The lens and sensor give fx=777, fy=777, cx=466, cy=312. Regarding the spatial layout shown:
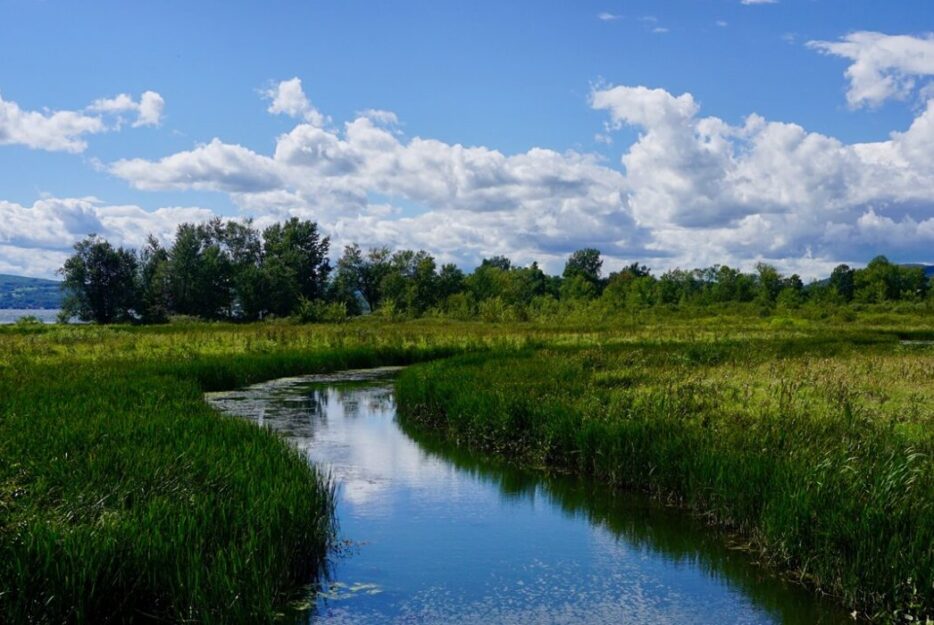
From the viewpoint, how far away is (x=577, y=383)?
17.9 metres

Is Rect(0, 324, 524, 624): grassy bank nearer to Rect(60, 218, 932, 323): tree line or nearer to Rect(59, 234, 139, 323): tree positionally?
Rect(60, 218, 932, 323): tree line

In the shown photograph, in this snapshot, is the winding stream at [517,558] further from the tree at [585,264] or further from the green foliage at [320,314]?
the tree at [585,264]

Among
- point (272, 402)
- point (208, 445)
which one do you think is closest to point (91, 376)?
point (272, 402)

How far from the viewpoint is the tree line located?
7412cm

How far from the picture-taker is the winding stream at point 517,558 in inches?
312

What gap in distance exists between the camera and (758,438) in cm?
1130

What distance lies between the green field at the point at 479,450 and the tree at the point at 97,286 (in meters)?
57.5

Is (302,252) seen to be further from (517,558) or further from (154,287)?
(517,558)

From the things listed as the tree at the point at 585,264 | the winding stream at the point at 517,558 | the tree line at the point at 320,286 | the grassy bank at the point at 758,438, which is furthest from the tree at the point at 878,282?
the winding stream at the point at 517,558

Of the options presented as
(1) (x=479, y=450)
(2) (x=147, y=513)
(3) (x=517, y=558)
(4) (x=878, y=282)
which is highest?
(4) (x=878, y=282)

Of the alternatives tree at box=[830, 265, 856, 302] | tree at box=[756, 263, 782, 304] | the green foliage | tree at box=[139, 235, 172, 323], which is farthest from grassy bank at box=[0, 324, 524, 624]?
tree at box=[830, 265, 856, 302]

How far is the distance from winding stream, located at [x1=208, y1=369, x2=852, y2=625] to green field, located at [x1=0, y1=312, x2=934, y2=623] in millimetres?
454

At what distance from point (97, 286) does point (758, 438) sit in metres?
74.4

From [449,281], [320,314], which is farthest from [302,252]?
[320,314]
